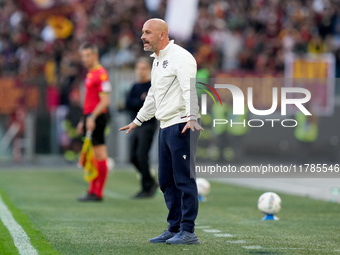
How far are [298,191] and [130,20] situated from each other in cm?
1138

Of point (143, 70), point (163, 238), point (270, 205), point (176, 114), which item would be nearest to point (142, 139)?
point (143, 70)

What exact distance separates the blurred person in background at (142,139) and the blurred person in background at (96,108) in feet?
2.29

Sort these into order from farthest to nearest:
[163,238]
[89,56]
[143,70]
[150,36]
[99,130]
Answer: [143,70]
[99,130]
[89,56]
[163,238]
[150,36]

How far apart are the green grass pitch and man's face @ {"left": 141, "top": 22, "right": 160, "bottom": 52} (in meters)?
1.66

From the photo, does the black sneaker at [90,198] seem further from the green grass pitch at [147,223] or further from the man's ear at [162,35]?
the man's ear at [162,35]

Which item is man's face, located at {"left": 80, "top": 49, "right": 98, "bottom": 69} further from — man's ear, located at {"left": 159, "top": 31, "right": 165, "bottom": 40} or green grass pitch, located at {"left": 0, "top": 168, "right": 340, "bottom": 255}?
man's ear, located at {"left": 159, "top": 31, "right": 165, "bottom": 40}

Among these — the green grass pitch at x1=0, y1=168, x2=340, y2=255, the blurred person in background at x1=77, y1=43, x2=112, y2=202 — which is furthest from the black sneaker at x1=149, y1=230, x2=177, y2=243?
the blurred person in background at x1=77, y1=43, x2=112, y2=202

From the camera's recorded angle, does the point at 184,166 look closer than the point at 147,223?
Yes

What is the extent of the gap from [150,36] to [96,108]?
16.0ft

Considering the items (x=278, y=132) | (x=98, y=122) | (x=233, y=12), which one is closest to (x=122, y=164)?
(x=278, y=132)

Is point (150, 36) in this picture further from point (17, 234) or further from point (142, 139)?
point (142, 139)

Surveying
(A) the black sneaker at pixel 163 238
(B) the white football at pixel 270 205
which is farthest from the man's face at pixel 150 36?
(B) the white football at pixel 270 205

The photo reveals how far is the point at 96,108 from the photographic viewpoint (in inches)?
450

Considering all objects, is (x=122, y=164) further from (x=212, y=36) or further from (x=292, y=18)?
(x=292, y=18)
